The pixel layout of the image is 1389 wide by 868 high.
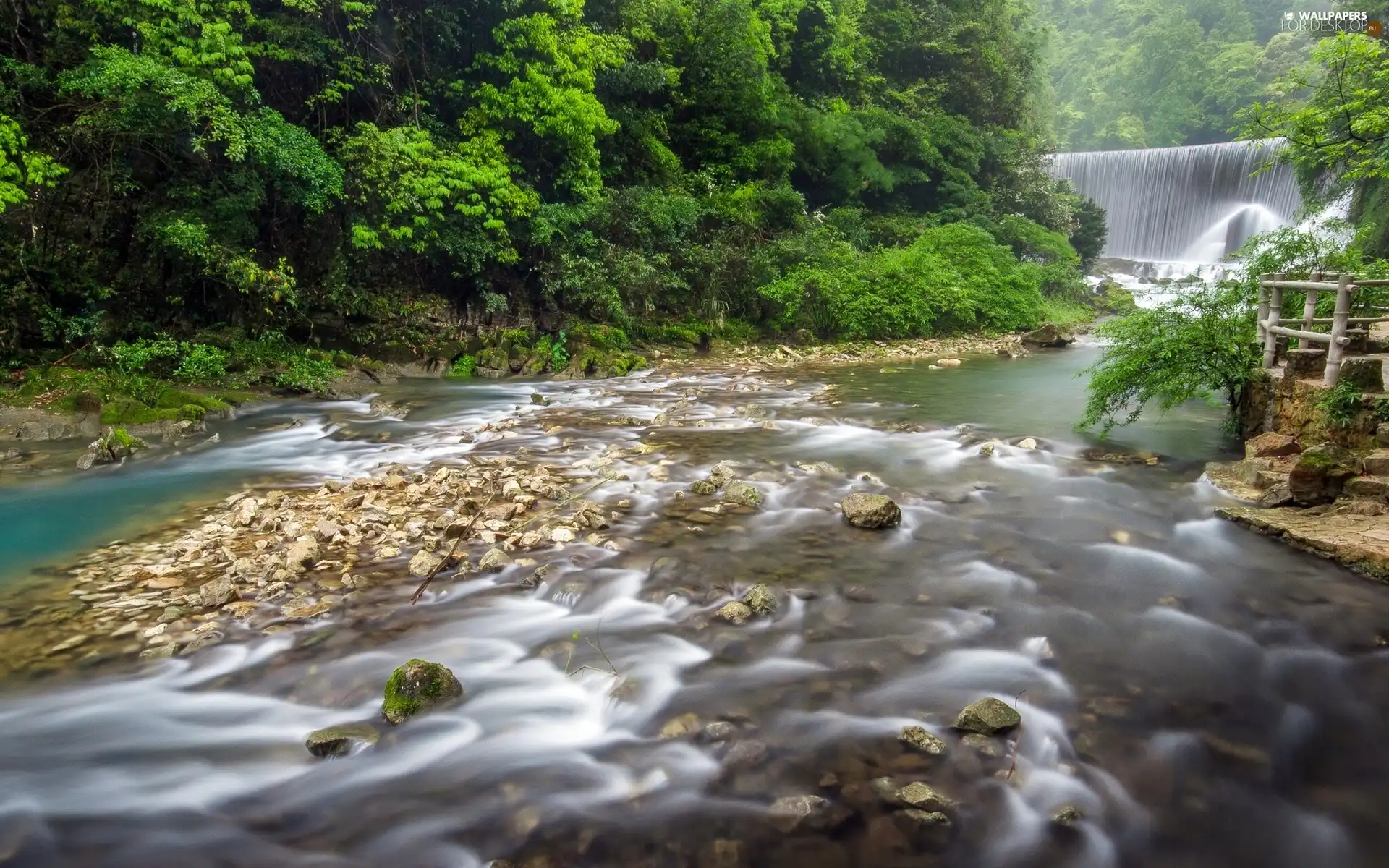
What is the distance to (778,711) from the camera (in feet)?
12.2

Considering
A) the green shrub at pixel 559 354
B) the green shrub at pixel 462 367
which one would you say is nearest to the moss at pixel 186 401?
the green shrub at pixel 462 367

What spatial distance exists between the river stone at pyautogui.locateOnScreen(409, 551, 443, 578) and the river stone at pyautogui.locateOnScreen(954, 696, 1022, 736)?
3.40 meters

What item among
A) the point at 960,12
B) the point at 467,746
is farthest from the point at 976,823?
the point at 960,12

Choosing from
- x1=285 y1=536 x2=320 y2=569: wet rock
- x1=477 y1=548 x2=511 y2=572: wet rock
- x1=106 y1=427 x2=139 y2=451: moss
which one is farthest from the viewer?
x1=106 y1=427 x2=139 y2=451: moss

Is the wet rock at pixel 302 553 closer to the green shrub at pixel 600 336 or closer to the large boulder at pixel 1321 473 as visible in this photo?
the large boulder at pixel 1321 473

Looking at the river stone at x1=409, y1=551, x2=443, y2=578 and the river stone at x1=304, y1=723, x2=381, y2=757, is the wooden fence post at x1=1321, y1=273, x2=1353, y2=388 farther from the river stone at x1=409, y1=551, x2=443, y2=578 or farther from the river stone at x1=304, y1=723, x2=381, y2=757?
the river stone at x1=304, y1=723, x2=381, y2=757

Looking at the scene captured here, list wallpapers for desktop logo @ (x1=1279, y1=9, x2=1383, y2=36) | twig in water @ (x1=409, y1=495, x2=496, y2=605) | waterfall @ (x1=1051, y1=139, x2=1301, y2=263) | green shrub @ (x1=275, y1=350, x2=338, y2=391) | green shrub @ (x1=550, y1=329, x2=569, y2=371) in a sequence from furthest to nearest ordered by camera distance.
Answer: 1. waterfall @ (x1=1051, y1=139, x2=1301, y2=263)
2. wallpapers for desktop logo @ (x1=1279, y1=9, x2=1383, y2=36)
3. green shrub @ (x1=550, y1=329, x2=569, y2=371)
4. green shrub @ (x1=275, y1=350, x2=338, y2=391)
5. twig in water @ (x1=409, y1=495, x2=496, y2=605)

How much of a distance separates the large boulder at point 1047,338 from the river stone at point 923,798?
17290 millimetres

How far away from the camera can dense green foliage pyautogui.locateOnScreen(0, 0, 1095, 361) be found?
35.6 feet

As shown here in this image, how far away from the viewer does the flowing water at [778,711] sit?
2.97m

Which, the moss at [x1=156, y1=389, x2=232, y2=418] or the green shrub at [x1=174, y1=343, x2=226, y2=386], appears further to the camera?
the green shrub at [x1=174, y1=343, x2=226, y2=386]

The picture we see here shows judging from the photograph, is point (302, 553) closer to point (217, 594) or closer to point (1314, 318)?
point (217, 594)

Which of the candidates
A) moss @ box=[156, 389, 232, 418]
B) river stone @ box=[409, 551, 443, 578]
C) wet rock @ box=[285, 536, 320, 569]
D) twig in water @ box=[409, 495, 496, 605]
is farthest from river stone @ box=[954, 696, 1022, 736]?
moss @ box=[156, 389, 232, 418]

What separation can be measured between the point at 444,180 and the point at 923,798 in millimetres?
12970
